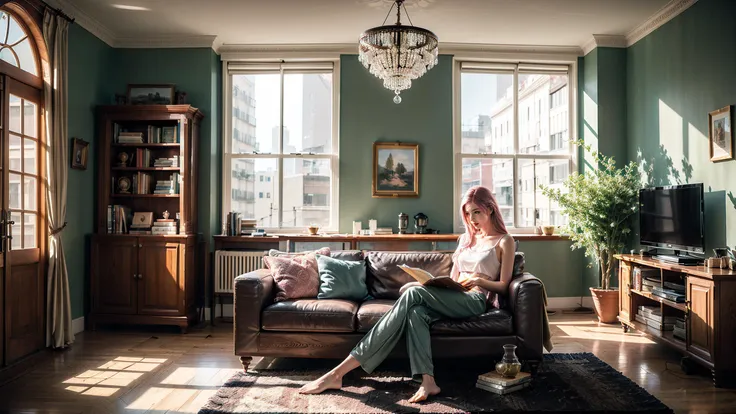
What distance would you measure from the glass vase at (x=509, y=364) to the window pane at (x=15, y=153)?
12.4 ft

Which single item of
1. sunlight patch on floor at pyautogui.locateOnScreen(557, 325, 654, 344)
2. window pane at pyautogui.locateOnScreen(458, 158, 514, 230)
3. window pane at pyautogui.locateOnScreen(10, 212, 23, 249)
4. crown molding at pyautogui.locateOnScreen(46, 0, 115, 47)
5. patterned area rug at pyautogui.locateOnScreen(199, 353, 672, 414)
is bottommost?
sunlight patch on floor at pyautogui.locateOnScreen(557, 325, 654, 344)

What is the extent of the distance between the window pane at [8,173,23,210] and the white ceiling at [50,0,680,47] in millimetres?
1624

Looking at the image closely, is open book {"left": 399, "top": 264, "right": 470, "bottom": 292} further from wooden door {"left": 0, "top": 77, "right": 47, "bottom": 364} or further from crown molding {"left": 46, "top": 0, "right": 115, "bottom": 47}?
crown molding {"left": 46, "top": 0, "right": 115, "bottom": 47}

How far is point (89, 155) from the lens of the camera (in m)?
5.27

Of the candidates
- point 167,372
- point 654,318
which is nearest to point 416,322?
point 167,372

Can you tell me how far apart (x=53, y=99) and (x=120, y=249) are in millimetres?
1513

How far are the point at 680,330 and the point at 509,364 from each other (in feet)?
5.37

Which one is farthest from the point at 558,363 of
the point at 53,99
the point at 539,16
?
the point at 53,99

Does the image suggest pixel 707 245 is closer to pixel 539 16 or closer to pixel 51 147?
pixel 539 16

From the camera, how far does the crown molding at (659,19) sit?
187 inches

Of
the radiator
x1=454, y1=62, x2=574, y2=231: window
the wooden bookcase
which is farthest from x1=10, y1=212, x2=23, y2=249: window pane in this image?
x1=454, y1=62, x2=574, y2=231: window

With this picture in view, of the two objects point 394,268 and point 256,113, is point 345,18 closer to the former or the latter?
point 256,113

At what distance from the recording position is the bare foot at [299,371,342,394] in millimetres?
3236

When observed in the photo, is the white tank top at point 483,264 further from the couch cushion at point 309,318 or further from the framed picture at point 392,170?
the framed picture at point 392,170
